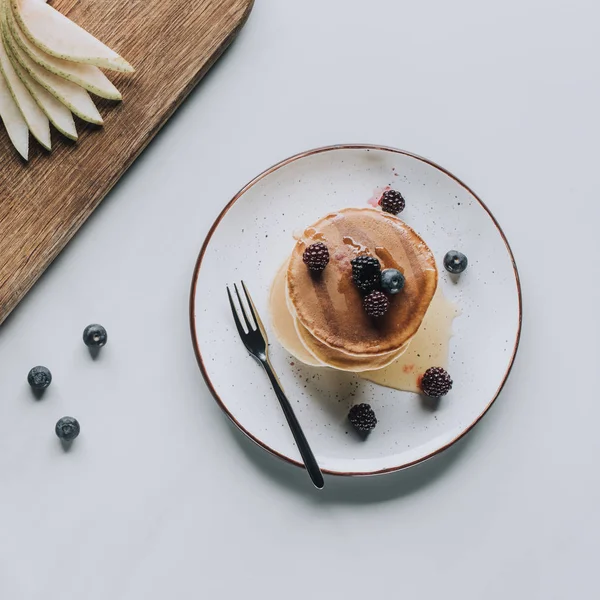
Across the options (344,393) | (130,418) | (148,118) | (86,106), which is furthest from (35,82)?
(344,393)

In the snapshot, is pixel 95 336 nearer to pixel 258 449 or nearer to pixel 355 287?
pixel 258 449

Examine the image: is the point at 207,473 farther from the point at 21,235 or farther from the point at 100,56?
the point at 100,56

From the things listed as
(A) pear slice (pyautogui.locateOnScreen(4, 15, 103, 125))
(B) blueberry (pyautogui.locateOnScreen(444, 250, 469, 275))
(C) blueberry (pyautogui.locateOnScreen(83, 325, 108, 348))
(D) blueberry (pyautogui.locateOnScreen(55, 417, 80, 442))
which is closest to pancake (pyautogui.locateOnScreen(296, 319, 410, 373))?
(B) blueberry (pyautogui.locateOnScreen(444, 250, 469, 275))

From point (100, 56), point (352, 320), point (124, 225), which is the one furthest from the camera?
point (124, 225)

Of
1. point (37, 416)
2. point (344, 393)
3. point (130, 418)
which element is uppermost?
point (37, 416)

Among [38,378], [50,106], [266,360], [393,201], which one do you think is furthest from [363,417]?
[50,106]

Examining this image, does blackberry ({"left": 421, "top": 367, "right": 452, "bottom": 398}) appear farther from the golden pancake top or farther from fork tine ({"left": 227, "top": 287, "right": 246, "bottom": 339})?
fork tine ({"left": 227, "top": 287, "right": 246, "bottom": 339})
